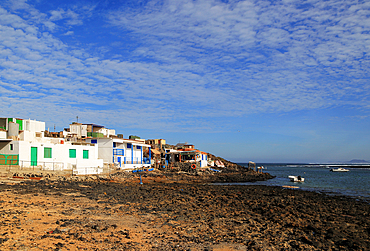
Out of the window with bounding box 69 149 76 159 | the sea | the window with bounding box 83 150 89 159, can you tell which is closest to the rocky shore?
the sea

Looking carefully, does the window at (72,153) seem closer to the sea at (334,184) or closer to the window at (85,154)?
the window at (85,154)

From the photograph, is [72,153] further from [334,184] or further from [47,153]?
[334,184]

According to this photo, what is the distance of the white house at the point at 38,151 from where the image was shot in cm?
2789

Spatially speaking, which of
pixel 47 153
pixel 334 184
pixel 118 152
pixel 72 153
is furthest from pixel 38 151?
pixel 334 184

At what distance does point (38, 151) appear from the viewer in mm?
30031

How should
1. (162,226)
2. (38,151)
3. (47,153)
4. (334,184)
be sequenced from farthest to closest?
(334,184)
(47,153)
(38,151)
(162,226)

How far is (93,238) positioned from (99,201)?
7439 millimetres

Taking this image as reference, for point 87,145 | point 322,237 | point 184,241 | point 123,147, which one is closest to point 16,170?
point 87,145

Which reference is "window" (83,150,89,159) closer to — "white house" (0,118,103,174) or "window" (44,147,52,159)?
"white house" (0,118,103,174)

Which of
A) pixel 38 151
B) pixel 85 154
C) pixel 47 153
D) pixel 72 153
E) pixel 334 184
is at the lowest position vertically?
pixel 334 184

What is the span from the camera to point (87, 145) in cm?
3809

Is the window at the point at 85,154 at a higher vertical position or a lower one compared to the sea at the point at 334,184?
higher

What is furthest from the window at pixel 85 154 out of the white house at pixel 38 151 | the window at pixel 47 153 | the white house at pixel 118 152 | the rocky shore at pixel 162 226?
the rocky shore at pixel 162 226

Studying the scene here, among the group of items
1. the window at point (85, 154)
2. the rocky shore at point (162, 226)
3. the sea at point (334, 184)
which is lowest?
the sea at point (334, 184)
